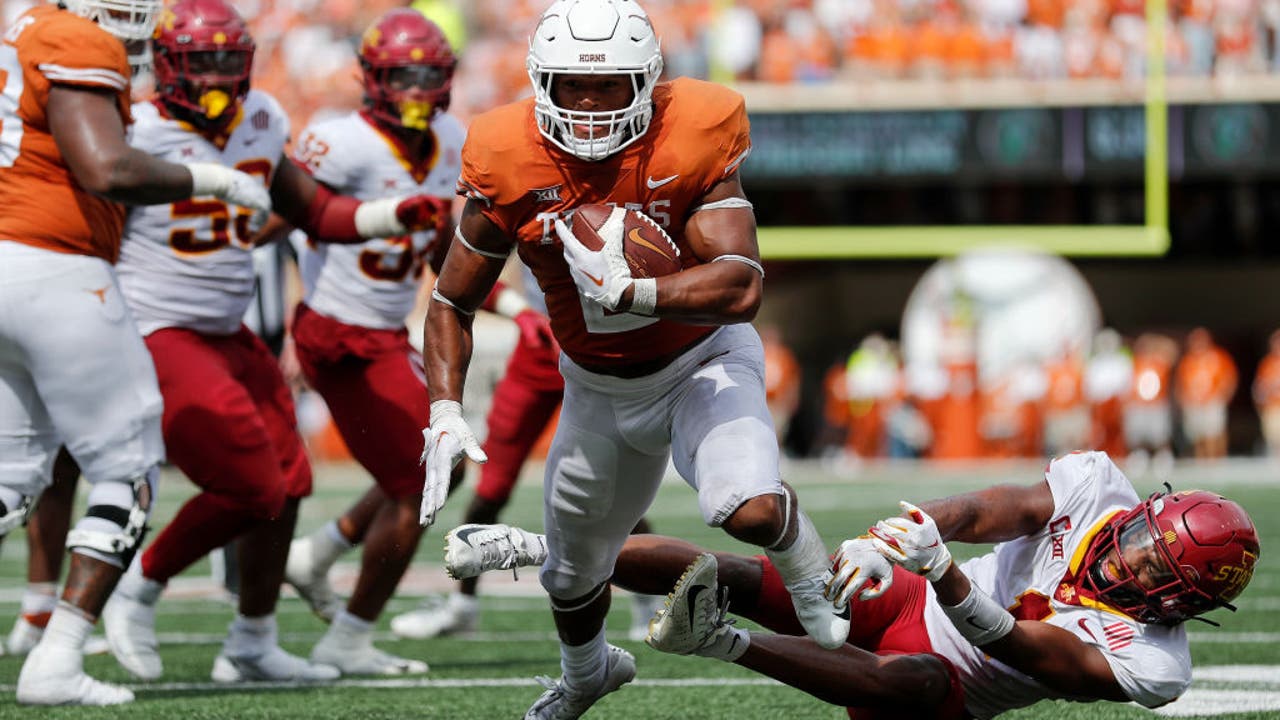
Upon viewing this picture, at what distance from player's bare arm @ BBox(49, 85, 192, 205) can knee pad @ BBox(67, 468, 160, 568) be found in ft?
2.34

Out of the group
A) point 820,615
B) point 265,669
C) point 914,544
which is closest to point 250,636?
point 265,669

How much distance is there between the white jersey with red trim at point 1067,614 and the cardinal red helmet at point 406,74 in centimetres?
229

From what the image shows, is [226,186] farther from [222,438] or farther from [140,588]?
[140,588]

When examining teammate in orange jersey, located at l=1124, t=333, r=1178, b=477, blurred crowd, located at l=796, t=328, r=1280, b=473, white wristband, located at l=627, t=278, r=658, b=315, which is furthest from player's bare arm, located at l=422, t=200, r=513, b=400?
blurred crowd, located at l=796, t=328, r=1280, b=473

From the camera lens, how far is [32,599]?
223 inches

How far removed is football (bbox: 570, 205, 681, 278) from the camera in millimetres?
3504

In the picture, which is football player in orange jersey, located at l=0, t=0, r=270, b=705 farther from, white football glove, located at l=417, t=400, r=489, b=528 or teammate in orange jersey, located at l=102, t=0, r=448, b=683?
white football glove, located at l=417, t=400, r=489, b=528

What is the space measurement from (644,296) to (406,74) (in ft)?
7.40

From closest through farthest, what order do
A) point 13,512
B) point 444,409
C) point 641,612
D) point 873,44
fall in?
point 444,409, point 13,512, point 641,612, point 873,44

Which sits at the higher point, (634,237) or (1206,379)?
(634,237)

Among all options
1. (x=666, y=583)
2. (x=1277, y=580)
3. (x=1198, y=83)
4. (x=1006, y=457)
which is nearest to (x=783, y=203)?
(x=1006, y=457)

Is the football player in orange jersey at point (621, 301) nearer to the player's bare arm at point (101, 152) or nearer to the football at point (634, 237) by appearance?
the football at point (634, 237)

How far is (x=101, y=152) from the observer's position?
4.30m

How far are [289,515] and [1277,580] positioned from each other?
4216 mm
